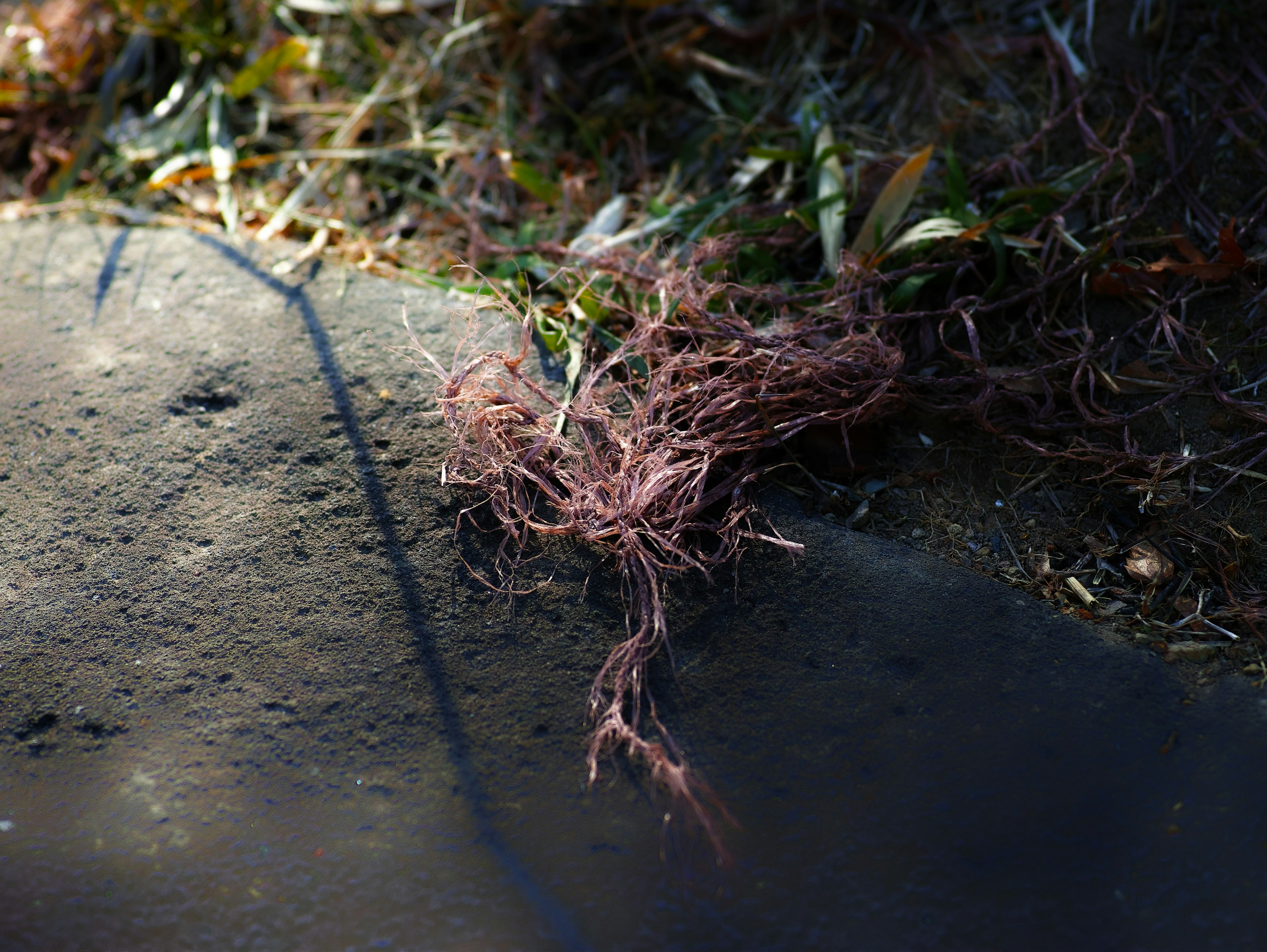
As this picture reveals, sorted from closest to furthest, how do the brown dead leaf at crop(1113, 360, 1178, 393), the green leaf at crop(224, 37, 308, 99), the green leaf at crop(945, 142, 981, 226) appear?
the brown dead leaf at crop(1113, 360, 1178, 393), the green leaf at crop(945, 142, 981, 226), the green leaf at crop(224, 37, 308, 99)

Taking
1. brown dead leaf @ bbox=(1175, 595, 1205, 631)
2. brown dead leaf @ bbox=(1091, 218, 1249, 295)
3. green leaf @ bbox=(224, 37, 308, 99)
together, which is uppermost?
green leaf @ bbox=(224, 37, 308, 99)

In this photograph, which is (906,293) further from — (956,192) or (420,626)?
(420,626)

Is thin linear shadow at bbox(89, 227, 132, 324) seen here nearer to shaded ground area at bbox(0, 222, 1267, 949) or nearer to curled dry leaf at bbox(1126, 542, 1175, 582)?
shaded ground area at bbox(0, 222, 1267, 949)

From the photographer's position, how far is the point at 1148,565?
1.57m

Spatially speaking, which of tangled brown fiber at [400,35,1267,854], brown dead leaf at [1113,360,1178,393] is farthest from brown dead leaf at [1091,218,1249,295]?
brown dead leaf at [1113,360,1178,393]

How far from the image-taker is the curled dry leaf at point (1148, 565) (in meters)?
1.56

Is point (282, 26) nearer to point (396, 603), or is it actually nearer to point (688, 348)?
point (688, 348)

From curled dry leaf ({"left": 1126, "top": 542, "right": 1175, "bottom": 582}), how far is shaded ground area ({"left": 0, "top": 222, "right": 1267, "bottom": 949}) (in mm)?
233

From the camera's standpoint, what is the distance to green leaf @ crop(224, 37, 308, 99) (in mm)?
2764

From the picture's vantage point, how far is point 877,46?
8.35 ft

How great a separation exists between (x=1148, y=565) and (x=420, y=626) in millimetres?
1377

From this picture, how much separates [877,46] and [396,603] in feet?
7.30

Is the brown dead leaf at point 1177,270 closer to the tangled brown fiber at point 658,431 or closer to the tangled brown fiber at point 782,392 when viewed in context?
the tangled brown fiber at point 782,392

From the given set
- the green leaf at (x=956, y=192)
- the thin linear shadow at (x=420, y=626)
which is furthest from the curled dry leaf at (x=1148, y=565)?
the thin linear shadow at (x=420, y=626)
